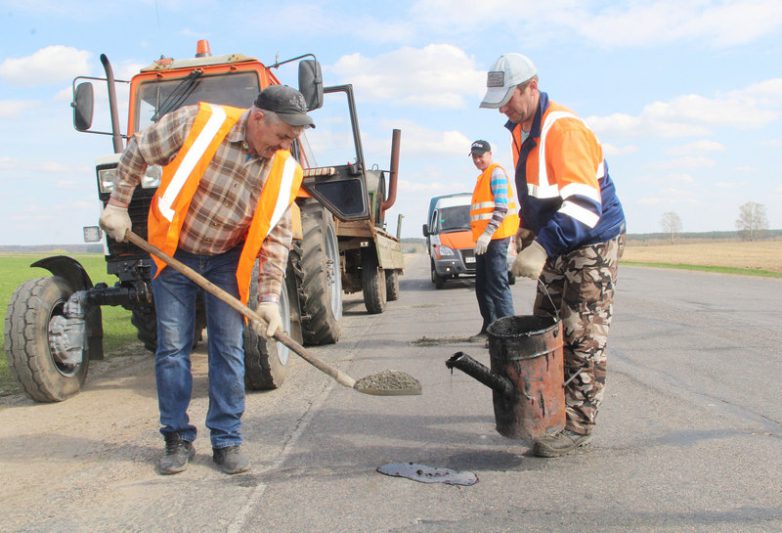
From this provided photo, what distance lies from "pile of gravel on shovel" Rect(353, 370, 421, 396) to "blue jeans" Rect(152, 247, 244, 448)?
2.14ft

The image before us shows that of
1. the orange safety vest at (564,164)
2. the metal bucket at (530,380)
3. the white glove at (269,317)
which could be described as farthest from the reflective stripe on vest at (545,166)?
the white glove at (269,317)

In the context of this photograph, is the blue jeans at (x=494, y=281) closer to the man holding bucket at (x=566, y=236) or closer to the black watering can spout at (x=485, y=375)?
the man holding bucket at (x=566, y=236)

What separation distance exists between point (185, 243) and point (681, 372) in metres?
3.91

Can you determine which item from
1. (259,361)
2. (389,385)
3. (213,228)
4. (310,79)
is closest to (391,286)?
(310,79)

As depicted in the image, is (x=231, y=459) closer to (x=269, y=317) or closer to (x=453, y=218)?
(x=269, y=317)

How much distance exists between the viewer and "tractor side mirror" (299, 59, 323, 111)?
584cm

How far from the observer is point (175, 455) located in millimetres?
3561

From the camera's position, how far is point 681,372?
548cm

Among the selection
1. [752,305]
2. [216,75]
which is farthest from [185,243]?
[752,305]

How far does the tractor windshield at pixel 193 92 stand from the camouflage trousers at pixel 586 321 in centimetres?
383

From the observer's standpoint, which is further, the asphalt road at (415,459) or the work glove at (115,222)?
the work glove at (115,222)

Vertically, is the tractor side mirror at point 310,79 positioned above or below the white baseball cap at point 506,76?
above

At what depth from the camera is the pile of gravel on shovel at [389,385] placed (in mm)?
3736

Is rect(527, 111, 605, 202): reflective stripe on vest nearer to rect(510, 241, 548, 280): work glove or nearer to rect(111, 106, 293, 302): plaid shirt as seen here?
rect(510, 241, 548, 280): work glove
